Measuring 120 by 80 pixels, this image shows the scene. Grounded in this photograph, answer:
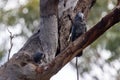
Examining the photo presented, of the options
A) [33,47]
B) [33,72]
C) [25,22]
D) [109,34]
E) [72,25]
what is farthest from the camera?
[25,22]

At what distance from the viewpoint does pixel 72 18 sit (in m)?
3.13

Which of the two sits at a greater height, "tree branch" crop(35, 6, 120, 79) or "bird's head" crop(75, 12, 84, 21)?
"bird's head" crop(75, 12, 84, 21)

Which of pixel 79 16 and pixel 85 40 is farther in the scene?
pixel 79 16

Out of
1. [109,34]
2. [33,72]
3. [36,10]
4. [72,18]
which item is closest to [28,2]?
[36,10]

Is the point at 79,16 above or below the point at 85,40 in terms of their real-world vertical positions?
above

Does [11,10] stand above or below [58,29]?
above

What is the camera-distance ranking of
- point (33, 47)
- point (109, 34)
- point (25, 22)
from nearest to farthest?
point (33, 47) → point (109, 34) → point (25, 22)

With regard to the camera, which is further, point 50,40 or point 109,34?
point 109,34

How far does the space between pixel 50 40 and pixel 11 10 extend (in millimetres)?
4395

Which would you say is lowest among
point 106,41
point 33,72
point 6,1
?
point 33,72

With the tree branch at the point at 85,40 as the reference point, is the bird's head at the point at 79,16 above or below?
above

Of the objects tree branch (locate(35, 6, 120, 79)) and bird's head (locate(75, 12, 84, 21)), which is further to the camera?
bird's head (locate(75, 12, 84, 21))

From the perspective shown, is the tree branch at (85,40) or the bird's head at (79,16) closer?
the tree branch at (85,40)

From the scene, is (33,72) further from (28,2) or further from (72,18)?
(28,2)
